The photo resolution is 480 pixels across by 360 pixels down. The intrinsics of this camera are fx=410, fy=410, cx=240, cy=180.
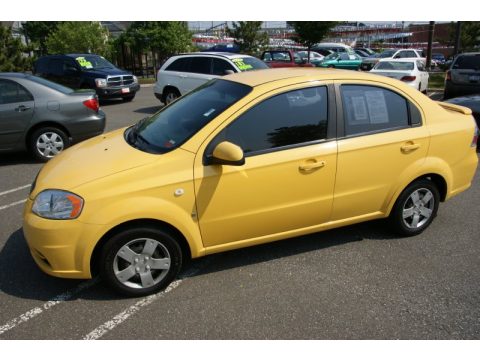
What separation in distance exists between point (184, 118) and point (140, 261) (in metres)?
1.28

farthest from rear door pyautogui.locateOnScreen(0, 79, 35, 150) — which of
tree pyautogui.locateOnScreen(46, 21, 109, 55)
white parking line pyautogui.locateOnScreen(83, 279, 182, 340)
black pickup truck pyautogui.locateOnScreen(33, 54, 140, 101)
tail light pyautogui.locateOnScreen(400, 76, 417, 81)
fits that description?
tree pyautogui.locateOnScreen(46, 21, 109, 55)

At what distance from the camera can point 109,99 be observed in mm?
14055

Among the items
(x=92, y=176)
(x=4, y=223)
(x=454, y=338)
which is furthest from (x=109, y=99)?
(x=454, y=338)

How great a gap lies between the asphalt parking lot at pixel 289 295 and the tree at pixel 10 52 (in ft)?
52.2

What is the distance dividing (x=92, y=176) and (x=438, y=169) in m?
3.16

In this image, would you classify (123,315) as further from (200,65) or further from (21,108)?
(200,65)

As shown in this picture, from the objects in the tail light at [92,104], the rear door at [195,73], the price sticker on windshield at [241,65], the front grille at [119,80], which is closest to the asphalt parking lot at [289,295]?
the tail light at [92,104]

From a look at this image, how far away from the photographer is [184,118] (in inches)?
142

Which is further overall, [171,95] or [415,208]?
[171,95]

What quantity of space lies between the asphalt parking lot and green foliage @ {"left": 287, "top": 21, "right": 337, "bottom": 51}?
26.7 metres

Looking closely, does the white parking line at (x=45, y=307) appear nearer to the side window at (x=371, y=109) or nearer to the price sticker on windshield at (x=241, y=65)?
the side window at (x=371, y=109)

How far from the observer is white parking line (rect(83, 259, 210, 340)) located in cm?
287

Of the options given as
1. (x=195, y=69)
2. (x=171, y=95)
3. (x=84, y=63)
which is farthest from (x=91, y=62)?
(x=195, y=69)

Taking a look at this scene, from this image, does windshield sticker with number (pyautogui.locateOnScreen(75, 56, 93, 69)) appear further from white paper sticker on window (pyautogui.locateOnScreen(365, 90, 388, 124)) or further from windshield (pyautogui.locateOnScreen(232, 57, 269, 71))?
white paper sticker on window (pyautogui.locateOnScreen(365, 90, 388, 124))
